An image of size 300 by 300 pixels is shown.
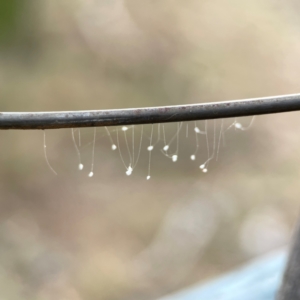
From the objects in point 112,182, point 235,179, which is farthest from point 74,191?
point 235,179

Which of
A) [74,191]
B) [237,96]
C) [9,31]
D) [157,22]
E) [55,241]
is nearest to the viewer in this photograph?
[55,241]

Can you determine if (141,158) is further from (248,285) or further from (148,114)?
(148,114)

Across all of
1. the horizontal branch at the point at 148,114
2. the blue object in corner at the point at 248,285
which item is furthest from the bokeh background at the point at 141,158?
the horizontal branch at the point at 148,114

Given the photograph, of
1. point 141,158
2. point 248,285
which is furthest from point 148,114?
point 141,158

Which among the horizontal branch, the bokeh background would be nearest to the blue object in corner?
the bokeh background

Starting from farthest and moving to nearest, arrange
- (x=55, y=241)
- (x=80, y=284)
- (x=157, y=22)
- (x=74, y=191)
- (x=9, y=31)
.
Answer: (x=157, y=22), (x=9, y=31), (x=74, y=191), (x=55, y=241), (x=80, y=284)

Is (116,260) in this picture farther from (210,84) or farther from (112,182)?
(210,84)
